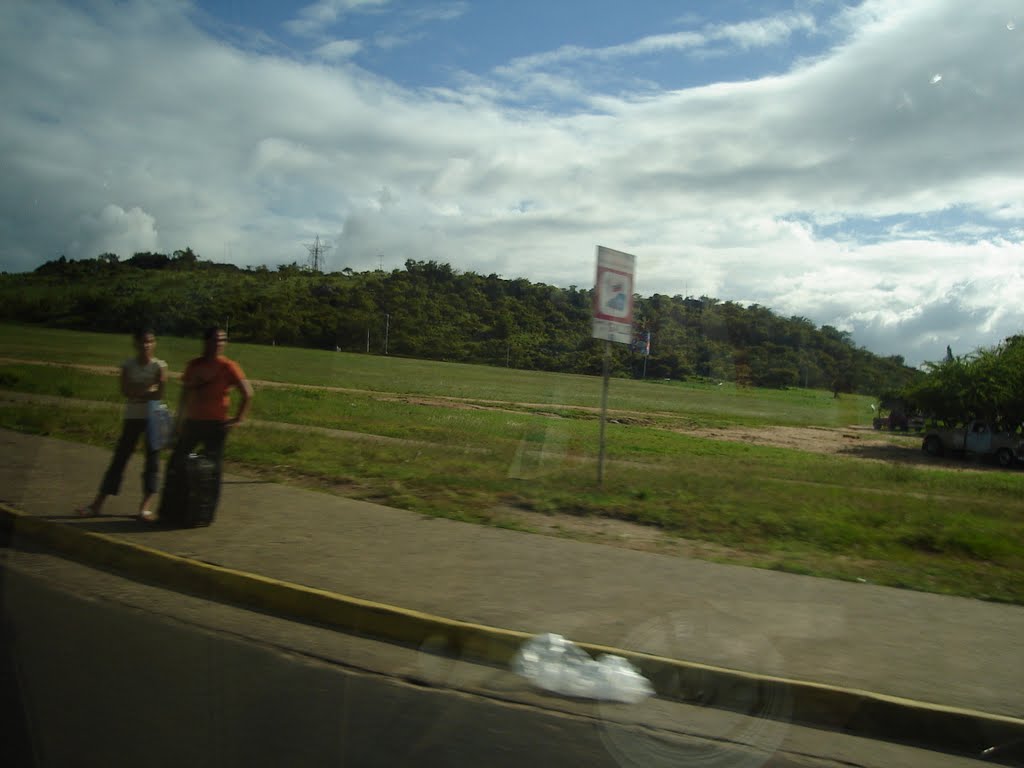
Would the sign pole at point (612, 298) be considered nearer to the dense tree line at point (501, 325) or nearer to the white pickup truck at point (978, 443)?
the white pickup truck at point (978, 443)

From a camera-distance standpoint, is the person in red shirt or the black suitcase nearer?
the black suitcase

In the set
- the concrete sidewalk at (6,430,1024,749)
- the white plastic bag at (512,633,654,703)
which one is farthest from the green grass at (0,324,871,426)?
the white plastic bag at (512,633,654,703)

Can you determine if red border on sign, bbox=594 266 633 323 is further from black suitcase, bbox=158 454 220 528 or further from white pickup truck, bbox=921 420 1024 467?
white pickup truck, bbox=921 420 1024 467

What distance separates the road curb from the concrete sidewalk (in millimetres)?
166

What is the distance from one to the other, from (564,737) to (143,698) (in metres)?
2.13

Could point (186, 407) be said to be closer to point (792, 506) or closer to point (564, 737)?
point (564, 737)

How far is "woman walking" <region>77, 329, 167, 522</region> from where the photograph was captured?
7.59 metres

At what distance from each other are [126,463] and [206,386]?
1023mm

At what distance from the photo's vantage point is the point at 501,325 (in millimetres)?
70500

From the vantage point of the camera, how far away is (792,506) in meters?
11.0

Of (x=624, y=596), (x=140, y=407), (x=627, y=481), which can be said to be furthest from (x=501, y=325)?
(x=624, y=596)

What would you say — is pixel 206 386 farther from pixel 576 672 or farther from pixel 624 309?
pixel 624 309

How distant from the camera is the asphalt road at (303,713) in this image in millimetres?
3693

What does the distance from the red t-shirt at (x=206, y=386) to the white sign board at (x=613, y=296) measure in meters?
4.77
